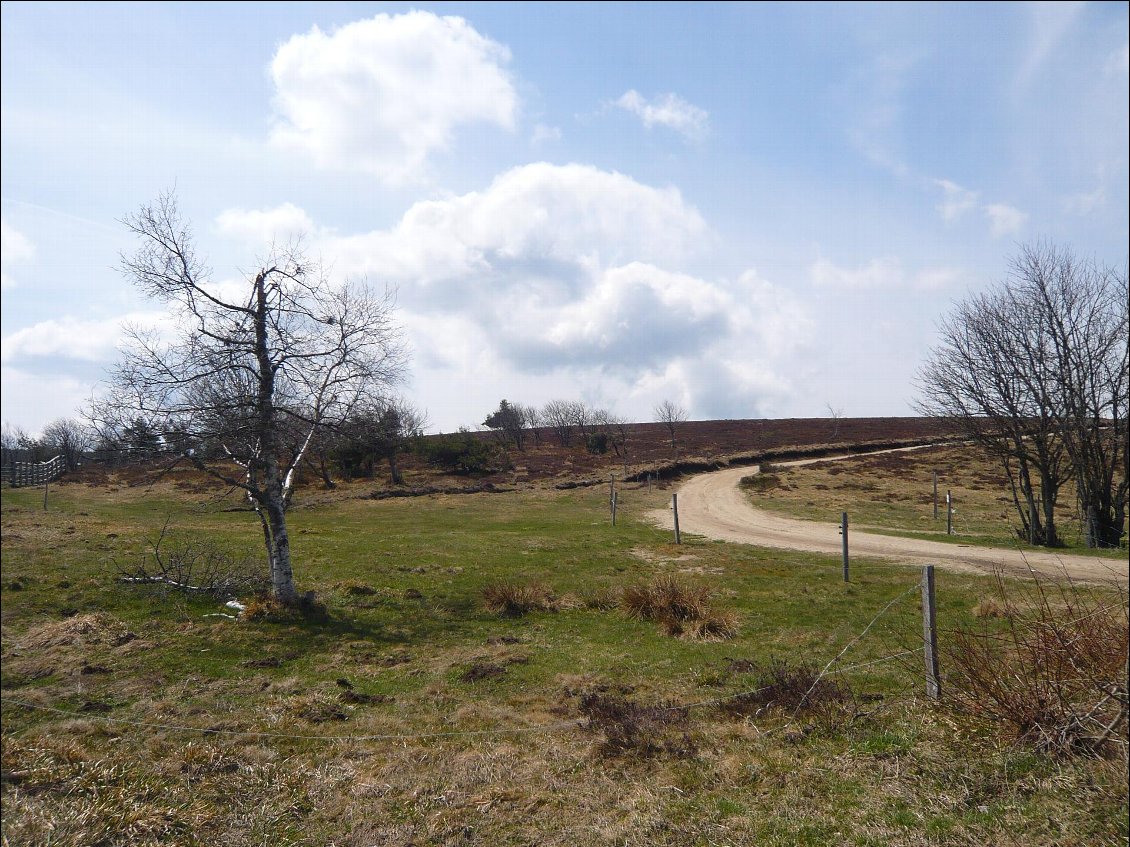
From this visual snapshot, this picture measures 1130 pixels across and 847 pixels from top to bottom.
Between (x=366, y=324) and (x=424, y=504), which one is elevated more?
(x=366, y=324)

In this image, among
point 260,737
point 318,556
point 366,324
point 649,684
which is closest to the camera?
point 260,737

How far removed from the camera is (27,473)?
15.9 feet

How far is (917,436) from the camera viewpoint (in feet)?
271

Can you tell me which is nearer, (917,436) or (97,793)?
(97,793)

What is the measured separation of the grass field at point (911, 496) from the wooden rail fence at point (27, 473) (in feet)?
76.5

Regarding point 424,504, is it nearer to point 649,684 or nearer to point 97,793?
point 649,684

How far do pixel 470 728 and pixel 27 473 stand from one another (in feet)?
17.8

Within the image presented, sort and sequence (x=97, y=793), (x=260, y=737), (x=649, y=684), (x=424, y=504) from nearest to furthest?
(x=97, y=793) < (x=260, y=737) < (x=649, y=684) < (x=424, y=504)

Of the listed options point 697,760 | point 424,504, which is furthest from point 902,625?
point 424,504

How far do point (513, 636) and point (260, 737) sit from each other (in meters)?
6.15

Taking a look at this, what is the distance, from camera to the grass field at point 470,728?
4844 millimetres

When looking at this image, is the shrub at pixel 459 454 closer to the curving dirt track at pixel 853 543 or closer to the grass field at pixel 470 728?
the curving dirt track at pixel 853 543

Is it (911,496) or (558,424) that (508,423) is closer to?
(558,424)

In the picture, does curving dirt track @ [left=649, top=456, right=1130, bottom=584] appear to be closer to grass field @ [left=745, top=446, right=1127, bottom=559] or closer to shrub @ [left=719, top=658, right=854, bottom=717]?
grass field @ [left=745, top=446, right=1127, bottom=559]
